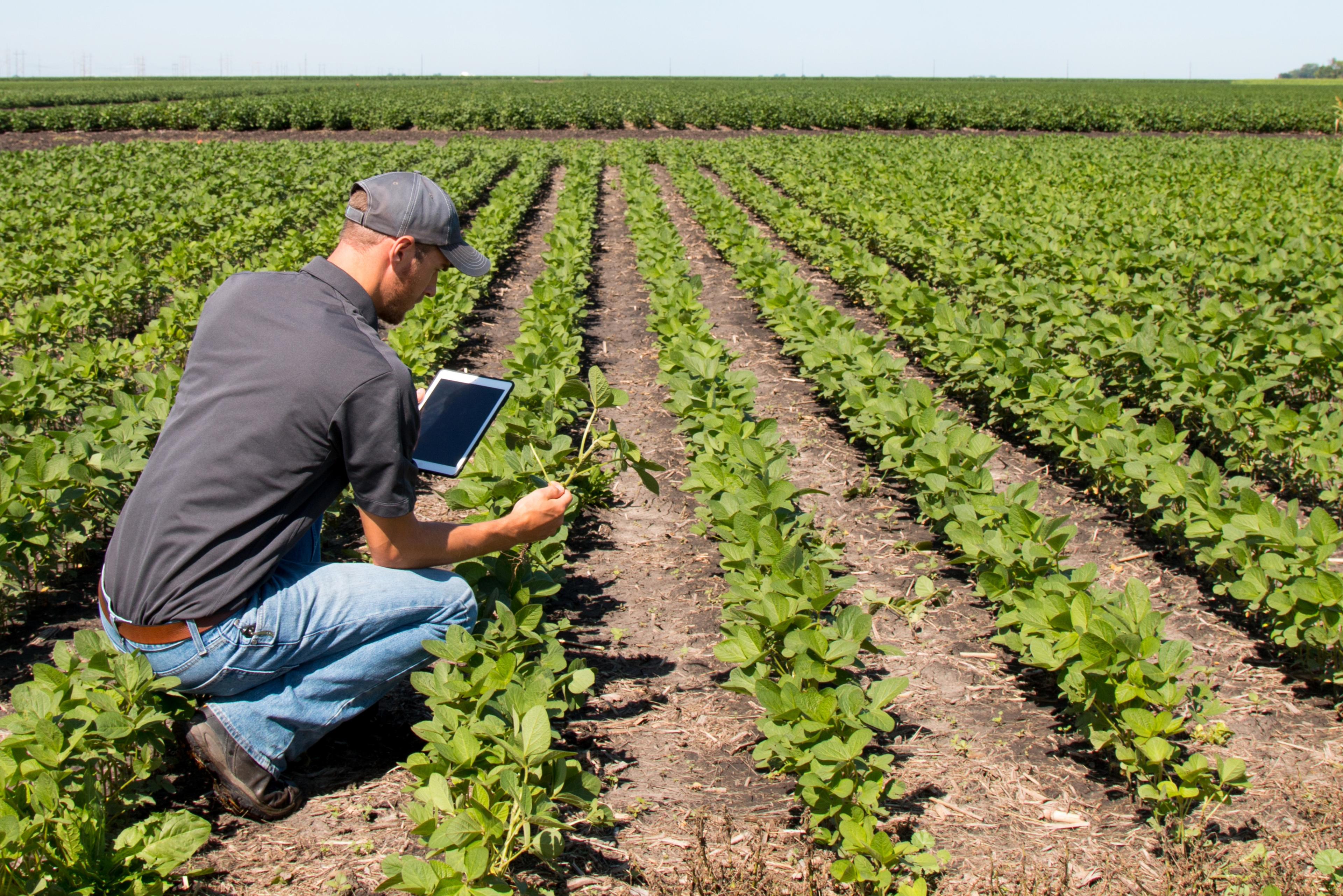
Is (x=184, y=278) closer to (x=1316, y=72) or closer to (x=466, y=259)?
Answer: (x=466, y=259)

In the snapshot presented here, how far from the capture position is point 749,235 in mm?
10328

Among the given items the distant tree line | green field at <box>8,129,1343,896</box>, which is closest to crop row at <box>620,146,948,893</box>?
green field at <box>8,129,1343,896</box>

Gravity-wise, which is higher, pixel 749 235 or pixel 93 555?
pixel 749 235

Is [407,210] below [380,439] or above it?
above

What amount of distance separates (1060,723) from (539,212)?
12.7 meters

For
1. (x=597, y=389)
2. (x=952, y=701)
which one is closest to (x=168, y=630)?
(x=597, y=389)

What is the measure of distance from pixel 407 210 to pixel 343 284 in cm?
26

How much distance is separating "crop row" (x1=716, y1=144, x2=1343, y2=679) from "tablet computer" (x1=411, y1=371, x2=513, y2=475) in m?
2.64

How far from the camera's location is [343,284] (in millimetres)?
2496

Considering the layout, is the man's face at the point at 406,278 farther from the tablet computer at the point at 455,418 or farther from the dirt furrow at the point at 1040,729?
the dirt furrow at the point at 1040,729

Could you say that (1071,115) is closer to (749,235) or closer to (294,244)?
(749,235)

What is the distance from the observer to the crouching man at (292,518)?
2.28m

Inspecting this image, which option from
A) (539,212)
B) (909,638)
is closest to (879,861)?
(909,638)

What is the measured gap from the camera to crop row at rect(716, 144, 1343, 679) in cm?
330
